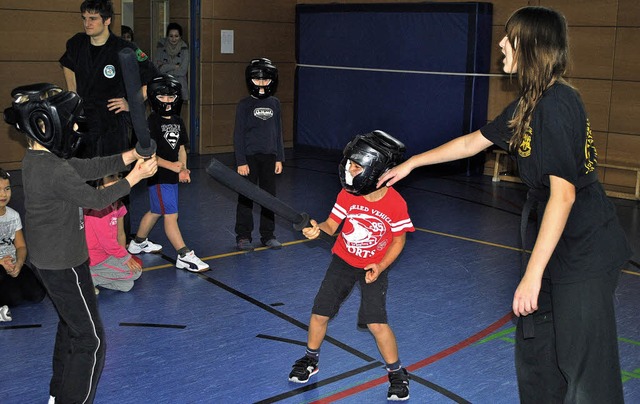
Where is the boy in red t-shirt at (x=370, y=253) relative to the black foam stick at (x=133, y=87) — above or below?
below

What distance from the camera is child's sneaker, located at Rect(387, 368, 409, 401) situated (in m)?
4.39

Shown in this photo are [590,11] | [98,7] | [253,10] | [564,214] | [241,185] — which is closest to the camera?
[564,214]

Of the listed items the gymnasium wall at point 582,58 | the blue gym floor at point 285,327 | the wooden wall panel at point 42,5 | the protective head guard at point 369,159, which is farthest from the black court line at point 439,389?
the wooden wall panel at point 42,5

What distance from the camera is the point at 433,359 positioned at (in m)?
5.02

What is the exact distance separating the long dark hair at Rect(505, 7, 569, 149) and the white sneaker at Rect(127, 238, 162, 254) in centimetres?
504

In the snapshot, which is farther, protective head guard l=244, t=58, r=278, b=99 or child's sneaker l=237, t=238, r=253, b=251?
child's sneaker l=237, t=238, r=253, b=251

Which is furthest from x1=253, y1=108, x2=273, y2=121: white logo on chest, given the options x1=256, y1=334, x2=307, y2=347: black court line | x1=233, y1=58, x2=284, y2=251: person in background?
x1=256, y1=334, x2=307, y2=347: black court line

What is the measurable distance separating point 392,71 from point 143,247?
6.87 metres

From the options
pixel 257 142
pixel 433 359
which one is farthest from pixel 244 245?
pixel 433 359

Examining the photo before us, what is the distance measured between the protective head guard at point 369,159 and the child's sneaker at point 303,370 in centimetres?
116

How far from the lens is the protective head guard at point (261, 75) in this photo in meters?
7.40

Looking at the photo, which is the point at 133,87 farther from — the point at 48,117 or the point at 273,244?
the point at 273,244

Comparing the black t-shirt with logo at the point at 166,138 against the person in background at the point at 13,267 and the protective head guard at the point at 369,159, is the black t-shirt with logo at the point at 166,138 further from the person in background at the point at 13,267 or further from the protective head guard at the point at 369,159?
the protective head guard at the point at 369,159

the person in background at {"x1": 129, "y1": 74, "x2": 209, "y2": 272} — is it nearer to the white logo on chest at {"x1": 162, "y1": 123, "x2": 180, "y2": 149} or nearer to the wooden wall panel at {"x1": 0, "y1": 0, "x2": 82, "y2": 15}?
the white logo on chest at {"x1": 162, "y1": 123, "x2": 180, "y2": 149}
